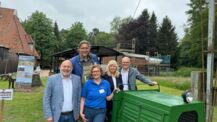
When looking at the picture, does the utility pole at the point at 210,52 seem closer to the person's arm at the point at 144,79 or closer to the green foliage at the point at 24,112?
the person's arm at the point at 144,79

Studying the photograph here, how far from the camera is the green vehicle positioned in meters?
3.81

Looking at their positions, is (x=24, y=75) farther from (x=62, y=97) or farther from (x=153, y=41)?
(x=153, y=41)

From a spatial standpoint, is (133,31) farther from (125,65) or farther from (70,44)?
(125,65)

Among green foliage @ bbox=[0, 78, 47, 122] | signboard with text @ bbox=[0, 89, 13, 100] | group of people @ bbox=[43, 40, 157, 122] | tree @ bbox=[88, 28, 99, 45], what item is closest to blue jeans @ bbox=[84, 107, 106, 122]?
group of people @ bbox=[43, 40, 157, 122]

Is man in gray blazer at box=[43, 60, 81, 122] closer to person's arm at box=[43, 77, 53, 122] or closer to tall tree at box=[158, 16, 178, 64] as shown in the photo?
person's arm at box=[43, 77, 53, 122]

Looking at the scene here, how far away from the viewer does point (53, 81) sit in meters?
4.58

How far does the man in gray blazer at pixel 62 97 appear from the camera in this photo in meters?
4.56

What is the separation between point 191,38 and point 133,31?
58.8 feet

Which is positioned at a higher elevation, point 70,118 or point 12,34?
point 12,34

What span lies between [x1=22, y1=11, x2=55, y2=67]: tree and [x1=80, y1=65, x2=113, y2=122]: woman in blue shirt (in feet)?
176

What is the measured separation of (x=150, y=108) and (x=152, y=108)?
0.06 m

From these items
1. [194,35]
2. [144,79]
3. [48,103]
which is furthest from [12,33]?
[48,103]

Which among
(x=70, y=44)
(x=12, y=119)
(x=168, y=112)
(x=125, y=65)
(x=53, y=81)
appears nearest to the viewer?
(x=168, y=112)

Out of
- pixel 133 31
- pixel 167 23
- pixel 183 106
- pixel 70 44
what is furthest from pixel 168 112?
pixel 70 44
